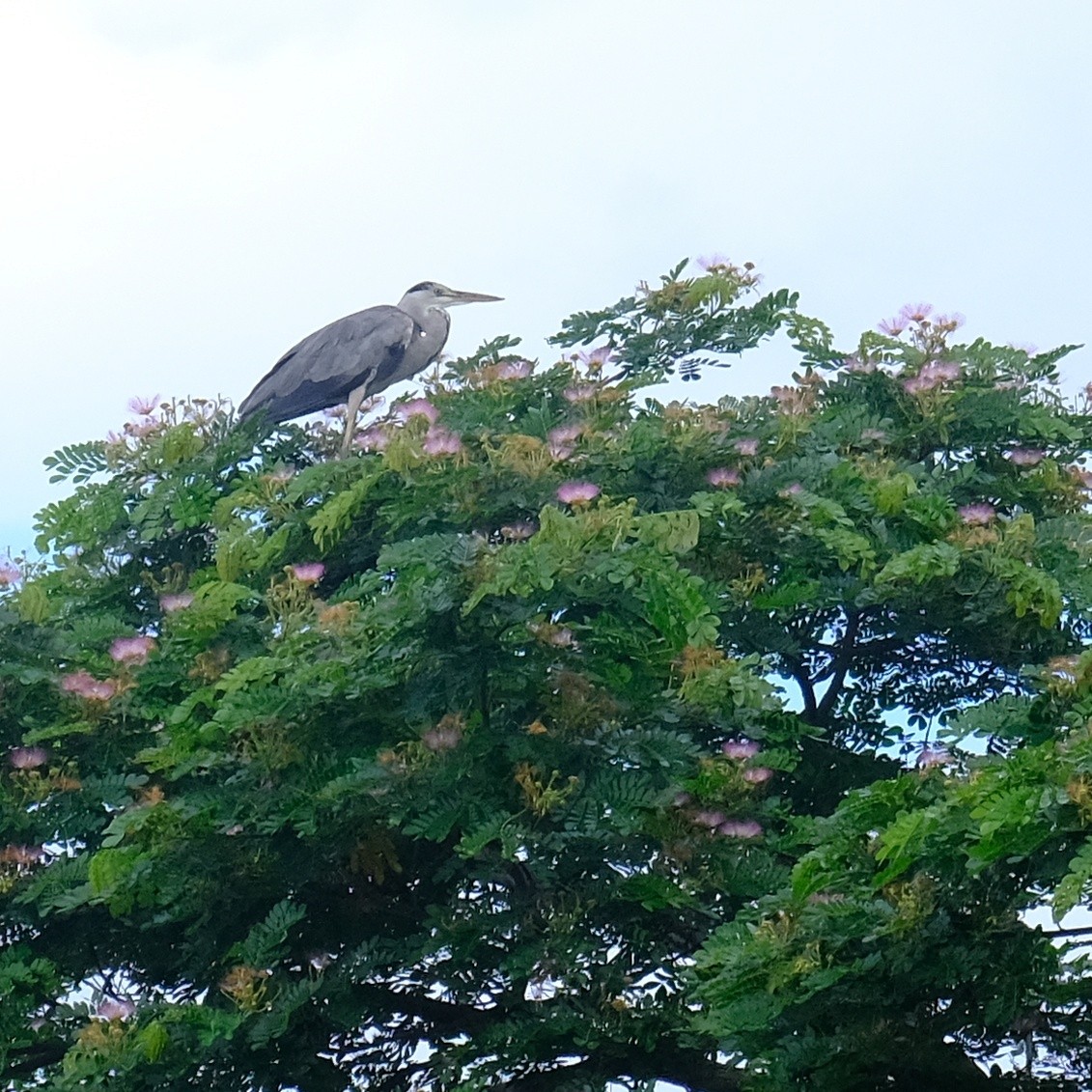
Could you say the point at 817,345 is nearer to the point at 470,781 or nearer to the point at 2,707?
the point at 470,781

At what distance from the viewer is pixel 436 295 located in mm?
16531

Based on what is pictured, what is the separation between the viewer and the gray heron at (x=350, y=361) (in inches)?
547

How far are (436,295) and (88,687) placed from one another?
7285 mm

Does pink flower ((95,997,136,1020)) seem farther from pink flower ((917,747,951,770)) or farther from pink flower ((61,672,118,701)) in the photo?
pink flower ((917,747,951,770))

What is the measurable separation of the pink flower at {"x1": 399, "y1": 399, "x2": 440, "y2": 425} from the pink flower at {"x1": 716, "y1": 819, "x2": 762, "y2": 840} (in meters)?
2.92

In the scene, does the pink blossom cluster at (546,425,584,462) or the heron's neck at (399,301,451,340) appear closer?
the pink blossom cluster at (546,425,584,462)

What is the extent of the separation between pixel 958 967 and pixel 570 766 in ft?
7.22

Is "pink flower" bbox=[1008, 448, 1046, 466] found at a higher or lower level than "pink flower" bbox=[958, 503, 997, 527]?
higher

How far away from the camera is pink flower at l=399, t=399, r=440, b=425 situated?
429 inches

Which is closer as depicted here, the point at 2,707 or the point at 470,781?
the point at 470,781

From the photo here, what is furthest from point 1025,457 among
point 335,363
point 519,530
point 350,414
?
point 335,363

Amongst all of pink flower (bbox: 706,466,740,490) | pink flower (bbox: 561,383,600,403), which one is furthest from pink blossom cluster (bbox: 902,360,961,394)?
pink flower (bbox: 561,383,600,403)

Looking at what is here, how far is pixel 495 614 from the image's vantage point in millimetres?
8328

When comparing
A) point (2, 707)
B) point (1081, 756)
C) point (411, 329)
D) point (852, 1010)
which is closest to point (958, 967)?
point (852, 1010)
